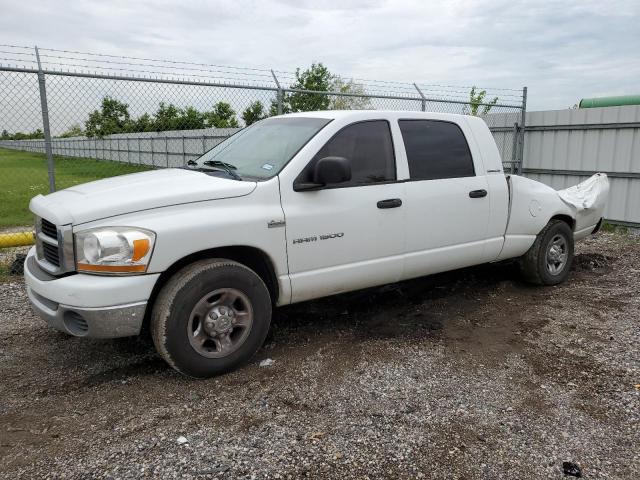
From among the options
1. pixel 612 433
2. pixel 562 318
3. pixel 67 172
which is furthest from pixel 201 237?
pixel 67 172

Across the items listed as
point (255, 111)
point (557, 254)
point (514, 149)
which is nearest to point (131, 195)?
point (557, 254)

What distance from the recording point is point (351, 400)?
3.46 metres

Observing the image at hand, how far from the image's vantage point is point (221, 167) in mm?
4344

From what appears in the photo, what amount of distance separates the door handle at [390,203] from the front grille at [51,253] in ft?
7.83

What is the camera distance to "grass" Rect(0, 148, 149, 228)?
1103 cm

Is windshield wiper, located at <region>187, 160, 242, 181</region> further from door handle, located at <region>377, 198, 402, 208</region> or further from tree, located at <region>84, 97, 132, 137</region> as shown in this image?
tree, located at <region>84, 97, 132, 137</region>

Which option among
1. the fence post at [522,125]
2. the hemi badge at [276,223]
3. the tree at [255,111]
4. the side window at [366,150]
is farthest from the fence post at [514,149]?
the hemi badge at [276,223]

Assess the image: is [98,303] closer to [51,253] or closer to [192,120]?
[51,253]

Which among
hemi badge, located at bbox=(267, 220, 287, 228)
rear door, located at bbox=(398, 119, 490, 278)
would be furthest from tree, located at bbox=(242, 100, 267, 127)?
hemi badge, located at bbox=(267, 220, 287, 228)

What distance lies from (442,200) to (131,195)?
262 centimetres

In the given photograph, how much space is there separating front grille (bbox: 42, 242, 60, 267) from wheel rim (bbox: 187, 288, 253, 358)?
97 centimetres

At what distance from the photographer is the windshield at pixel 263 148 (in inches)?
161

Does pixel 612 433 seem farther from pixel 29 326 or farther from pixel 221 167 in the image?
pixel 29 326

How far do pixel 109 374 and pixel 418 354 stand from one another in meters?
2.32
